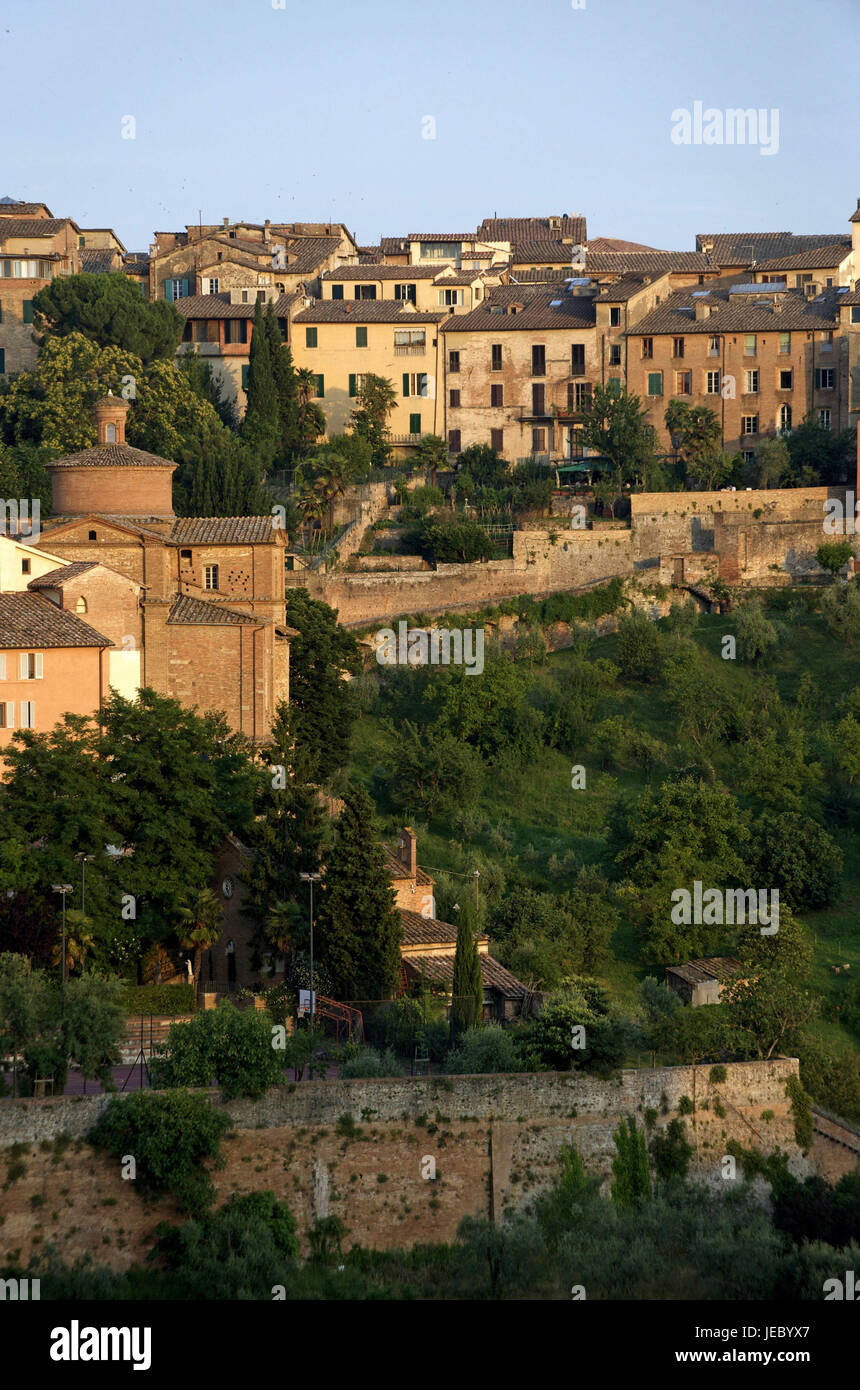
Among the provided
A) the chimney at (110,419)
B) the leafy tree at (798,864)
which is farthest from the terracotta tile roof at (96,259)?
the leafy tree at (798,864)

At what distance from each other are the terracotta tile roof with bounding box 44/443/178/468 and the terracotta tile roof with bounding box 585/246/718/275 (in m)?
27.0

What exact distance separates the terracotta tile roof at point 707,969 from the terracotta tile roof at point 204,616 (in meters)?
11.4

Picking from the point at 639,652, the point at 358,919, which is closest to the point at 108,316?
the point at 639,652

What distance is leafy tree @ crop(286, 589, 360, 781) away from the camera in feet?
146

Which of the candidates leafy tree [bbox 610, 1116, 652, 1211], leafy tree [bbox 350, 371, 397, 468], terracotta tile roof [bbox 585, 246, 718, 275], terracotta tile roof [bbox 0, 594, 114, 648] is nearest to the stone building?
terracotta tile roof [bbox 0, 594, 114, 648]

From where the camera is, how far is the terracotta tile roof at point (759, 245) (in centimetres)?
7250

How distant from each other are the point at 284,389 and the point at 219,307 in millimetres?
5145

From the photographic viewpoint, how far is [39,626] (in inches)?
1542

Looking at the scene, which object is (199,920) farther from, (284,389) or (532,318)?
(532,318)

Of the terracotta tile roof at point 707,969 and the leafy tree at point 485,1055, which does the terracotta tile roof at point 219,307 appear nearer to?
the terracotta tile roof at point 707,969

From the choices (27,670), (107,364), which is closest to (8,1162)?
(27,670)

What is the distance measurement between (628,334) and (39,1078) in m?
40.9

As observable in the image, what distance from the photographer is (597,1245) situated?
26656 mm
